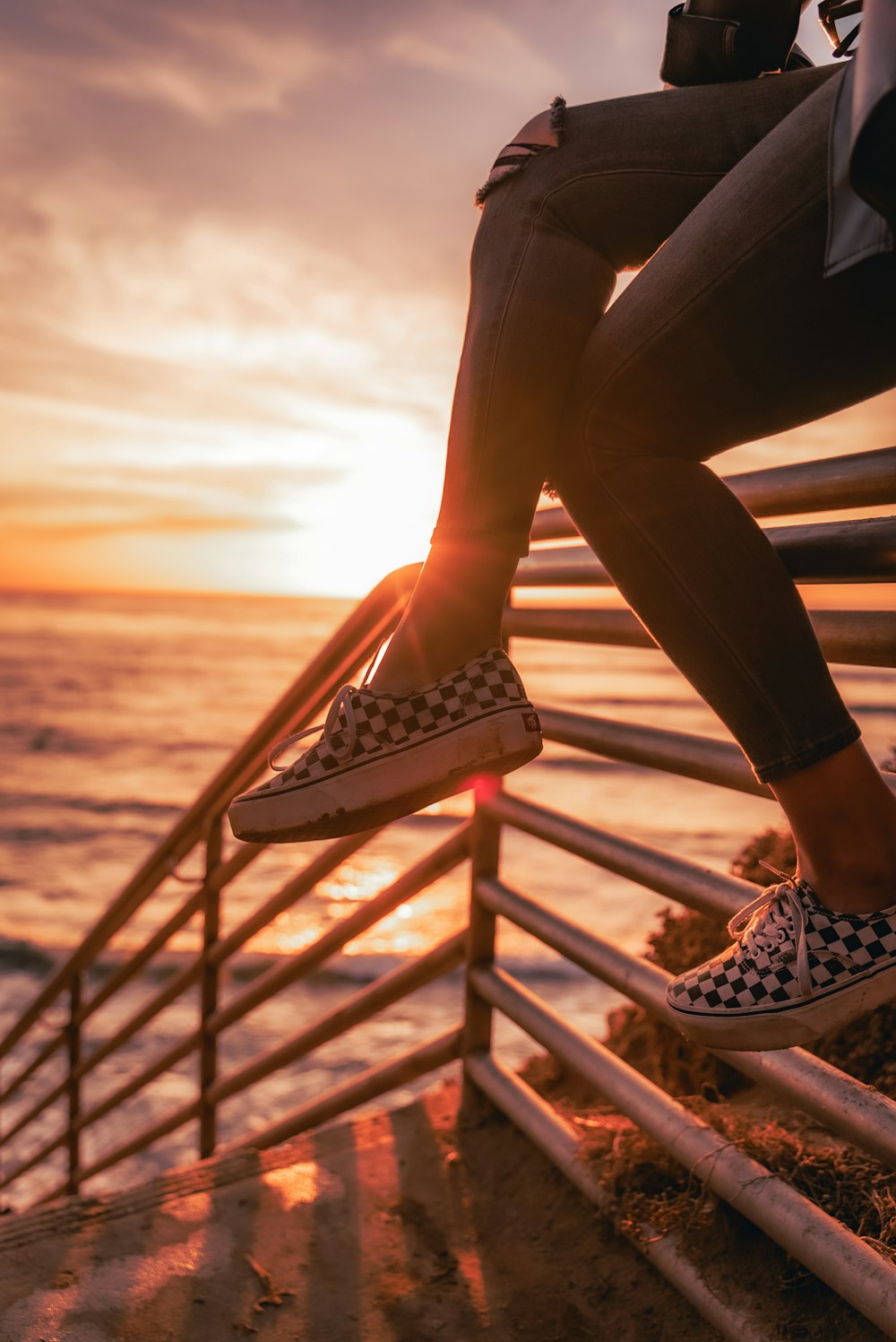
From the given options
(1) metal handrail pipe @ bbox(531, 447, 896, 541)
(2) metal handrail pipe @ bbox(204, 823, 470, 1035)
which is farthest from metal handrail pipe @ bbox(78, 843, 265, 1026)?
(1) metal handrail pipe @ bbox(531, 447, 896, 541)

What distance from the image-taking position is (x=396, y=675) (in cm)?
101

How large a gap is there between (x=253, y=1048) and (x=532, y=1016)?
18.6ft

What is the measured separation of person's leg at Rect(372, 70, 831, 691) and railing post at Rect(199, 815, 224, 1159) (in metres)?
1.48

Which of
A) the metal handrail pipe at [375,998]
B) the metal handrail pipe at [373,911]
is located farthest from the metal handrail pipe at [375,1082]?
the metal handrail pipe at [373,911]

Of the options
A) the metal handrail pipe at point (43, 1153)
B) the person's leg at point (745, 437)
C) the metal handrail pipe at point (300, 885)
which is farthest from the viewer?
the metal handrail pipe at point (43, 1153)

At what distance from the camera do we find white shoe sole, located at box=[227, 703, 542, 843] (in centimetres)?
95

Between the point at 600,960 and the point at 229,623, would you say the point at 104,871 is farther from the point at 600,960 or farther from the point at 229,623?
→ the point at 229,623

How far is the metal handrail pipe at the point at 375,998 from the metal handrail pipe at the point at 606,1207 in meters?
0.19

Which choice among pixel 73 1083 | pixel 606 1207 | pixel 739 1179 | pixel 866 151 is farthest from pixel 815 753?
pixel 73 1083

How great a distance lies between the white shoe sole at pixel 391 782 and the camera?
948mm

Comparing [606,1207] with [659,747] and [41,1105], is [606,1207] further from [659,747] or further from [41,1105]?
[41,1105]

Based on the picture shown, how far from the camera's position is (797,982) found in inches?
33.2

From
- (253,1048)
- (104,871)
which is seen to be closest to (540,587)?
(253,1048)

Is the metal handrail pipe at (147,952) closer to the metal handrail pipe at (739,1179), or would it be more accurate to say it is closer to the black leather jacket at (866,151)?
the metal handrail pipe at (739,1179)
